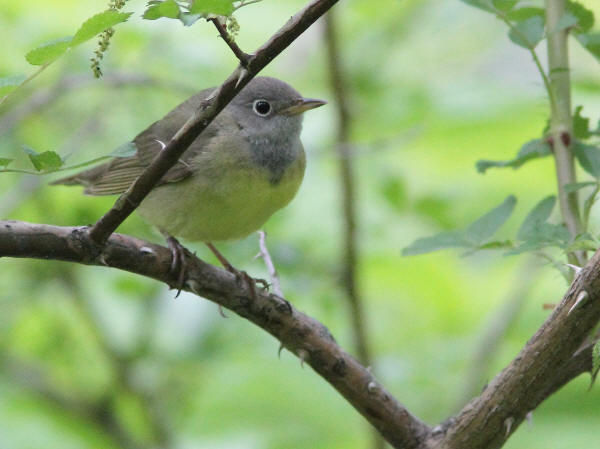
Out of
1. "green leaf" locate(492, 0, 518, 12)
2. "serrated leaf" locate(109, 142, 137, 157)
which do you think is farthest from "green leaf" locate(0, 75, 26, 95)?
"green leaf" locate(492, 0, 518, 12)

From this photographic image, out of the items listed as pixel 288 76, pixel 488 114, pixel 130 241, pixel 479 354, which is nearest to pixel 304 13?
pixel 130 241

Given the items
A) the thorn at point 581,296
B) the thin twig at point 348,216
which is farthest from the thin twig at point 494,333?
the thorn at point 581,296

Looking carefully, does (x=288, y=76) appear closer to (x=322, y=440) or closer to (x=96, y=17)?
(x=322, y=440)

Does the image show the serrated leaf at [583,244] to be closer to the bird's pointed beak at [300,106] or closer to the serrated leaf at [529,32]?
the serrated leaf at [529,32]

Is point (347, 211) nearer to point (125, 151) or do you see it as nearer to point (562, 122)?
point (562, 122)

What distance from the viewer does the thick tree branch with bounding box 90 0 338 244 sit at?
5.85 ft

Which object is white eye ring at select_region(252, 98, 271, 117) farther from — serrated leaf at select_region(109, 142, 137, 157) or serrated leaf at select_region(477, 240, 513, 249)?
serrated leaf at select_region(109, 142, 137, 157)

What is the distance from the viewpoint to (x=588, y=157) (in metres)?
2.70

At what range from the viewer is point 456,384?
4863 millimetres

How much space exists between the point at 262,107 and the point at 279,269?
0.92 m

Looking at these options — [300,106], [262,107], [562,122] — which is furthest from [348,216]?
[562,122]

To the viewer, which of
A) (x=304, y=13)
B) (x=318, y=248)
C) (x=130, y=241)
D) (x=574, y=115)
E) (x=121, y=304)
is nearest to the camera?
(x=304, y=13)

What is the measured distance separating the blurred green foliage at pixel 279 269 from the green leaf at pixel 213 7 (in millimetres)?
2675

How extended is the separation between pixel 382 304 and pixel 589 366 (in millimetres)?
2976
